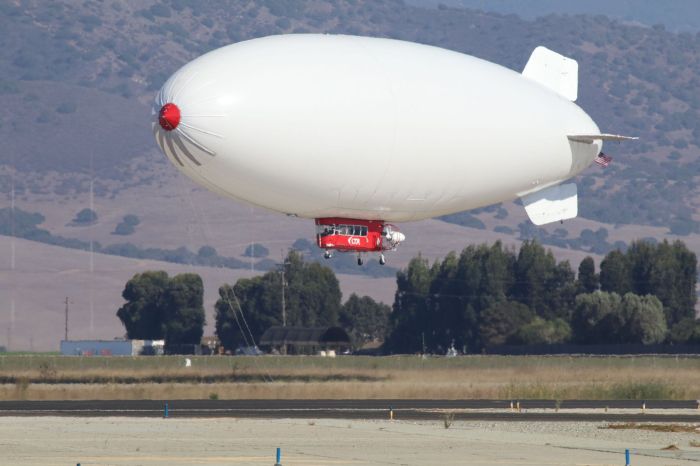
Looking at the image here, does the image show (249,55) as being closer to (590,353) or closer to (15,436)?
(15,436)

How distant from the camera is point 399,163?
52969 mm

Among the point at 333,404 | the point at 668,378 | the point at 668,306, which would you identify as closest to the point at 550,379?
the point at 668,378

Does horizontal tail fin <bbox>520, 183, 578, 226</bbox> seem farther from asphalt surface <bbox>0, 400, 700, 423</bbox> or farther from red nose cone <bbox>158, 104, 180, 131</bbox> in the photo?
red nose cone <bbox>158, 104, 180, 131</bbox>

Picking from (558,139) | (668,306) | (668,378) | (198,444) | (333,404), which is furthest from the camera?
(668,306)

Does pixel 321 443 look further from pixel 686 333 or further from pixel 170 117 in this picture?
pixel 686 333

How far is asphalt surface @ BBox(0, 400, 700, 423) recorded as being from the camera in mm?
63031

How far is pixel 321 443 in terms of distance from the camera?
50469 millimetres

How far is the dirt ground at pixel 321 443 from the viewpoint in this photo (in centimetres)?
4488

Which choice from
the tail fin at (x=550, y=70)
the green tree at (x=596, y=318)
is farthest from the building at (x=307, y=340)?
the tail fin at (x=550, y=70)

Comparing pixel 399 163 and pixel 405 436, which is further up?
pixel 399 163

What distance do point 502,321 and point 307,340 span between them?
2484 centimetres

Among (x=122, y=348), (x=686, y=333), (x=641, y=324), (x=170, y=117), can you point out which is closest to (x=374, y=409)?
(x=170, y=117)

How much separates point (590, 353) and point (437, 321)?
57985 mm

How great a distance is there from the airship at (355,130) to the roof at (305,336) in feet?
361
